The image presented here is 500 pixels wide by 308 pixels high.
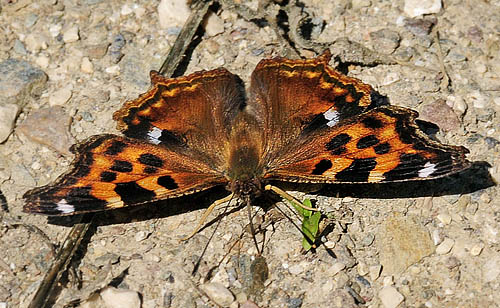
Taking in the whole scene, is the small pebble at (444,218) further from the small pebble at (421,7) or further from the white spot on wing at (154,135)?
the white spot on wing at (154,135)

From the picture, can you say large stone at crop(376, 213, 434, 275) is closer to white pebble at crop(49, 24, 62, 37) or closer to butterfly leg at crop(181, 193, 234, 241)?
butterfly leg at crop(181, 193, 234, 241)

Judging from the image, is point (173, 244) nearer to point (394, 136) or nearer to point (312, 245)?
point (312, 245)

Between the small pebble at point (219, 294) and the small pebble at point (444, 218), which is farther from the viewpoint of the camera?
the small pebble at point (444, 218)

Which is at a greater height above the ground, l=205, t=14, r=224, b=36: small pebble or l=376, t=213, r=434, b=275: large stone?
l=205, t=14, r=224, b=36: small pebble

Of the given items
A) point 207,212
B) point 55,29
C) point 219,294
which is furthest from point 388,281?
point 55,29

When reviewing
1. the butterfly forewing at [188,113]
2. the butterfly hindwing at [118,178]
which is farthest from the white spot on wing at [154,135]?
the butterfly hindwing at [118,178]

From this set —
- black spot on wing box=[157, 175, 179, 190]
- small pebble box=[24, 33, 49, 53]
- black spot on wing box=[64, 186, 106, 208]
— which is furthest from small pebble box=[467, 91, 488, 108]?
small pebble box=[24, 33, 49, 53]

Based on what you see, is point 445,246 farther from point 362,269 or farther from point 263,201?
point 263,201
